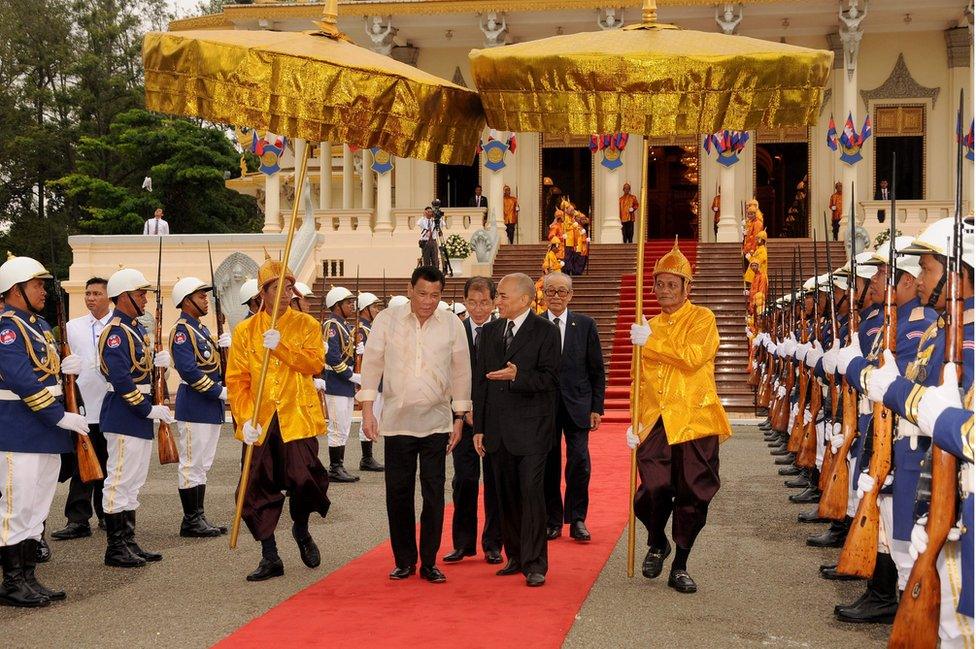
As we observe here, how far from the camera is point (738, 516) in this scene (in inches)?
384

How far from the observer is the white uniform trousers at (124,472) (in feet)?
25.8

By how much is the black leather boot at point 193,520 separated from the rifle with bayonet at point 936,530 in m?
5.67

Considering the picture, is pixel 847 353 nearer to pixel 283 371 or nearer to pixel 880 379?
pixel 880 379

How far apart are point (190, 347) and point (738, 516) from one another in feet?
14.6

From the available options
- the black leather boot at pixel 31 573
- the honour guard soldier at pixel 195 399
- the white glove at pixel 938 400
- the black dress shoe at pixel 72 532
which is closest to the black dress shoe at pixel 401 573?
the black leather boot at pixel 31 573

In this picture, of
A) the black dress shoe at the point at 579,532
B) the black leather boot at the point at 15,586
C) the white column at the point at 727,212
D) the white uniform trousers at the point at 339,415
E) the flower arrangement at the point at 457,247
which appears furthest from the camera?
the white column at the point at 727,212

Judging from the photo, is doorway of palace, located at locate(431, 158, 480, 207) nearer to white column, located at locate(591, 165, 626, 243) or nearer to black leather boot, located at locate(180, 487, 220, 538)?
white column, located at locate(591, 165, 626, 243)

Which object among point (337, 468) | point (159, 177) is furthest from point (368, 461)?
point (159, 177)

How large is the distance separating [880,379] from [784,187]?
26.6 metres

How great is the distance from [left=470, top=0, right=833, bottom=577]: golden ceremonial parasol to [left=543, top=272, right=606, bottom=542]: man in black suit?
1.63 m

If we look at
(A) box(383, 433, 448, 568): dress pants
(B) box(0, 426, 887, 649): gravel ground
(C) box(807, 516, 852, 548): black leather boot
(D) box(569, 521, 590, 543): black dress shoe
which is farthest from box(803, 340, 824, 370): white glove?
(A) box(383, 433, 448, 568): dress pants

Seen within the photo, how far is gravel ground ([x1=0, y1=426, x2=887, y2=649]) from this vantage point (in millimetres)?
6031

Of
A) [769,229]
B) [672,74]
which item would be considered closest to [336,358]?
[672,74]

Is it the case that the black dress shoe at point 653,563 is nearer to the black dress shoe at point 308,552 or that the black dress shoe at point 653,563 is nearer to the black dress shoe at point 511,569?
the black dress shoe at point 511,569
